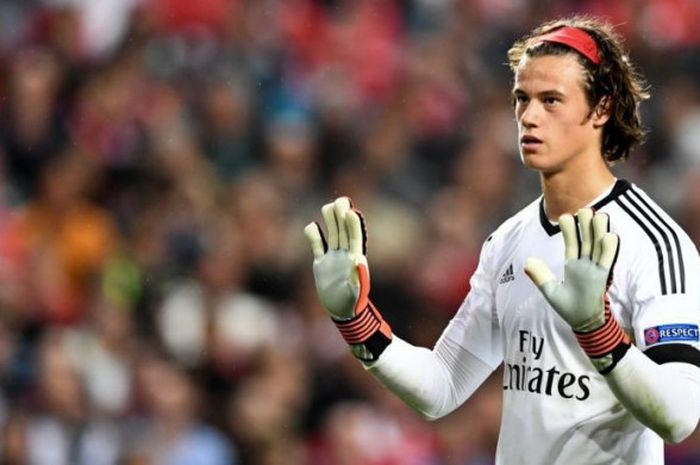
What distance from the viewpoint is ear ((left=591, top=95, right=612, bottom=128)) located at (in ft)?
12.4

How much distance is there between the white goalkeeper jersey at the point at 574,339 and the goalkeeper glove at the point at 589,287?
0.17 m

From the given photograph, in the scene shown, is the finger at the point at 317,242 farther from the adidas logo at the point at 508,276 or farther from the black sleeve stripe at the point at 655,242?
the black sleeve stripe at the point at 655,242

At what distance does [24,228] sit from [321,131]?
6.04ft

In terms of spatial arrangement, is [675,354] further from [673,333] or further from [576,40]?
[576,40]

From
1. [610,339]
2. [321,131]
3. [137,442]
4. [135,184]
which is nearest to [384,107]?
[321,131]

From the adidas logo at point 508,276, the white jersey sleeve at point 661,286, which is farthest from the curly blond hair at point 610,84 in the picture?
the adidas logo at point 508,276

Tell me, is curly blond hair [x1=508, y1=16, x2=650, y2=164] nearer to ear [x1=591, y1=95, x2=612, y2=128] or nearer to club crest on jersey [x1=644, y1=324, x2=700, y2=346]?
ear [x1=591, y1=95, x2=612, y2=128]

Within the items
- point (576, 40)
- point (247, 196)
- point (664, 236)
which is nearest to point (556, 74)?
point (576, 40)

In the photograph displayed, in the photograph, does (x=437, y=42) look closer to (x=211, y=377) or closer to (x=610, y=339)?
(x=211, y=377)

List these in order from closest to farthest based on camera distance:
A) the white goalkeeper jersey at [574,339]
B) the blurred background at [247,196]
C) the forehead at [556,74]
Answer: the white goalkeeper jersey at [574,339], the forehead at [556,74], the blurred background at [247,196]

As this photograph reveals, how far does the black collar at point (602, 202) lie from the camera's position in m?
3.76

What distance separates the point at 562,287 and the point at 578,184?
1.66 feet

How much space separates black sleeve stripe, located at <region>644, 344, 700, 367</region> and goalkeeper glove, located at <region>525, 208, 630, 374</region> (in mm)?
123

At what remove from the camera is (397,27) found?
34.0 feet
